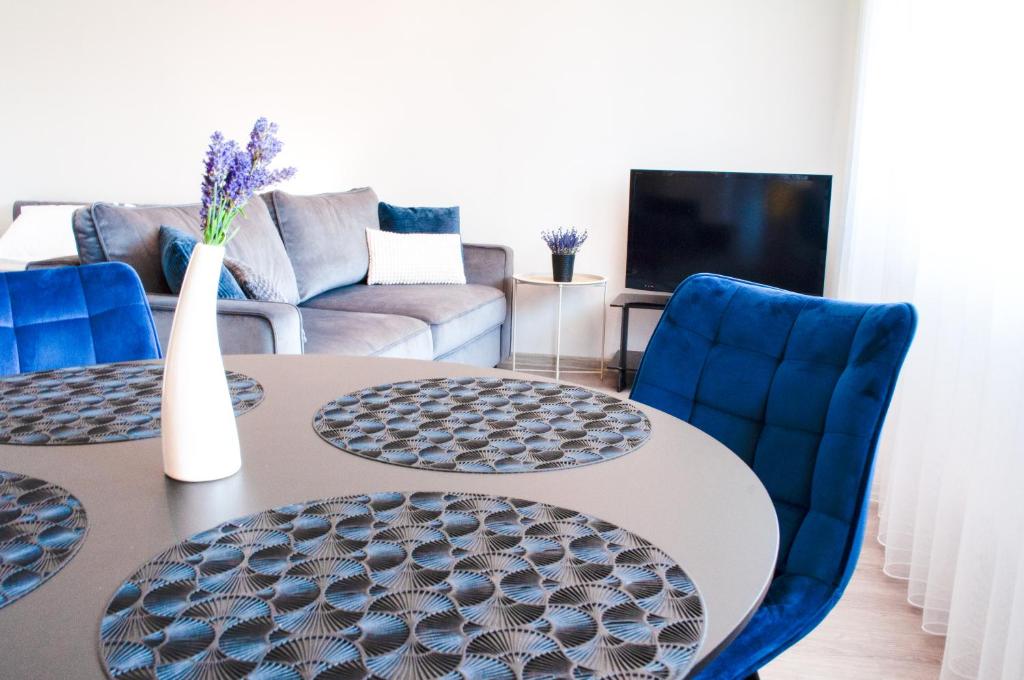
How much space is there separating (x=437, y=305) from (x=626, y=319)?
1032 millimetres

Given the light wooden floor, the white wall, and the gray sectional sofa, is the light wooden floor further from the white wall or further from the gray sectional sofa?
the white wall

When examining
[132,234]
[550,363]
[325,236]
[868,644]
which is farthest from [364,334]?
[868,644]

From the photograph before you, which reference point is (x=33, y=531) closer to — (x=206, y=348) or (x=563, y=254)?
(x=206, y=348)

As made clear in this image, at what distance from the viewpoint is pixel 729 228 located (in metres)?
4.17

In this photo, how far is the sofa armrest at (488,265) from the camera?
4.47 m

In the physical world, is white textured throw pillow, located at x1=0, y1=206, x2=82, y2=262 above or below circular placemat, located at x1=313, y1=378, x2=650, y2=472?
below

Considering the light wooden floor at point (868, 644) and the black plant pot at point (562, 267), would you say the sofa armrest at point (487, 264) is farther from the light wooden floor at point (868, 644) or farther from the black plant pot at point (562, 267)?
the light wooden floor at point (868, 644)

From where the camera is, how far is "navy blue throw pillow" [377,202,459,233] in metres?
4.41

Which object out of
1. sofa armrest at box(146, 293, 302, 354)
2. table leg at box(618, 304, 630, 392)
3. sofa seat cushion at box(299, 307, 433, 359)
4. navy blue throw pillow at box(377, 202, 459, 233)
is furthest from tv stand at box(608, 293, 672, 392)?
sofa armrest at box(146, 293, 302, 354)

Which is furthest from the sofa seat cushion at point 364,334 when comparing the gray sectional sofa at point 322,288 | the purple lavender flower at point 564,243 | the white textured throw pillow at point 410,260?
the purple lavender flower at point 564,243

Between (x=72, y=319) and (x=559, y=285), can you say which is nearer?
(x=72, y=319)

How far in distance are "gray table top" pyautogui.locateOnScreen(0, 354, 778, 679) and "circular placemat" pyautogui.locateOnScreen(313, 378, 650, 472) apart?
29 mm

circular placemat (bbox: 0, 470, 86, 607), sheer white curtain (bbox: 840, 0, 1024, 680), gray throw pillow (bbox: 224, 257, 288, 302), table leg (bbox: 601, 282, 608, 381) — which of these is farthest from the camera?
table leg (bbox: 601, 282, 608, 381)

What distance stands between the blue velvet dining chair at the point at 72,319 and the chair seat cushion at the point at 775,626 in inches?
50.0
